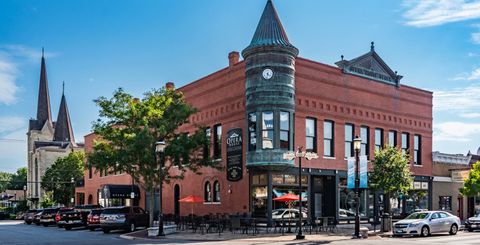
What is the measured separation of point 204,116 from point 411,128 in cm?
1621

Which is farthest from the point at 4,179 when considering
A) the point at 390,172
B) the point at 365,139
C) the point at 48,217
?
the point at 390,172

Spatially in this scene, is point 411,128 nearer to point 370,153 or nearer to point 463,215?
point 370,153

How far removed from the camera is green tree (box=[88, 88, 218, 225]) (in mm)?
33594

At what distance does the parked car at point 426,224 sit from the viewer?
29.2 m

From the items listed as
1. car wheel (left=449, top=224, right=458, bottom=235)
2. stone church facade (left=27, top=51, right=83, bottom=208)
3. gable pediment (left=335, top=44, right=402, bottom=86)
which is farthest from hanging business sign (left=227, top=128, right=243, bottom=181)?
stone church facade (left=27, top=51, right=83, bottom=208)

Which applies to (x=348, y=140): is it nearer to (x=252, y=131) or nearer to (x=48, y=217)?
(x=252, y=131)

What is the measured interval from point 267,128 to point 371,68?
448 inches

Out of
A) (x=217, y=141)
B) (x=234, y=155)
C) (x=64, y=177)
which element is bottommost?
(x=64, y=177)

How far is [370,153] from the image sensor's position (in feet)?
131

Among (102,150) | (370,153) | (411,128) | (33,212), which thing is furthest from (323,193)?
(33,212)

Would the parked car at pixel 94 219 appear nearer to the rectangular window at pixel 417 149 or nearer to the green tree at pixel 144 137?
the green tree at pixel 144 137

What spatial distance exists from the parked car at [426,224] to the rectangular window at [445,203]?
14826mm

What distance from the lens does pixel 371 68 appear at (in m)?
40.6

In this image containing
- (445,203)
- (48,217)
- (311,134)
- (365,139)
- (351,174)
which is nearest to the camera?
(351,174)
